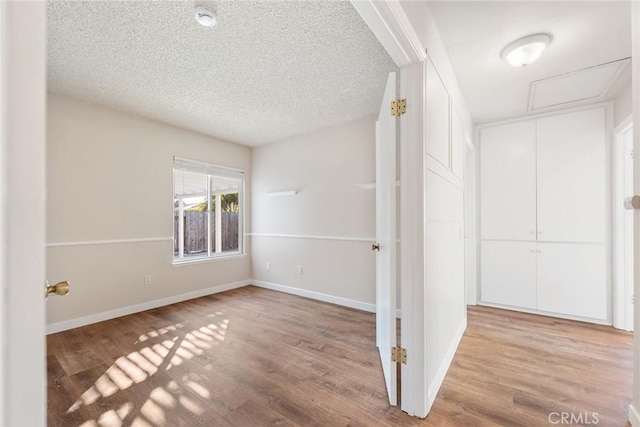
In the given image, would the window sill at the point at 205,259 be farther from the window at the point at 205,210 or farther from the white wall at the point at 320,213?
the white wall at the point at 320,213

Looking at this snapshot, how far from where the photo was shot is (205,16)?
1.62 m

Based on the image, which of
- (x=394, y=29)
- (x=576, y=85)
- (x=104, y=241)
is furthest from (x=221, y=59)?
(x=576, y=85)

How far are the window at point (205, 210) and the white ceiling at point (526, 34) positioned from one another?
338 centimetres

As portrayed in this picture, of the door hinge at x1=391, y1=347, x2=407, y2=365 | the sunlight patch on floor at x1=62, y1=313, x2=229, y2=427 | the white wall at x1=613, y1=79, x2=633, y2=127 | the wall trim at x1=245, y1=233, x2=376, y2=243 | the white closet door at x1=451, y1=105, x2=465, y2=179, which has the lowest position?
the sunlight patch on floor at x1=62, y1=313, x2=229, y2=427

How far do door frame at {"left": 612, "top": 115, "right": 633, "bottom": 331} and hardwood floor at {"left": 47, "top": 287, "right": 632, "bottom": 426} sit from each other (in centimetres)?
20

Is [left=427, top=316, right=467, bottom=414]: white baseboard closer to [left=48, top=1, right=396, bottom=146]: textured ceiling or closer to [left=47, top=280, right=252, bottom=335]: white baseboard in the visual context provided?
[left=48, top=1, right=396, bottom=146]: textured ceiling

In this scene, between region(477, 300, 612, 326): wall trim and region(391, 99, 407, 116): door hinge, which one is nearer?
region(391, 99, 407, 116): door hinge

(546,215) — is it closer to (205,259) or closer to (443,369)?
(443,369)

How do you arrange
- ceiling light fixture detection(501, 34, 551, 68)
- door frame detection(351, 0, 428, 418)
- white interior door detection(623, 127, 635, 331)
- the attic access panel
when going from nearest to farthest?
door frame detection(351, 0, 428, 418) → ceiling light fixture detection(501, 34, 551, 68) → the attic access panel → white interior door detection(623, 127, 635, 331)

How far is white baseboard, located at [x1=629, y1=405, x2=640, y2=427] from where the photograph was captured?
1.31 m

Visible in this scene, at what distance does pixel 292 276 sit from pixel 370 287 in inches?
50.1

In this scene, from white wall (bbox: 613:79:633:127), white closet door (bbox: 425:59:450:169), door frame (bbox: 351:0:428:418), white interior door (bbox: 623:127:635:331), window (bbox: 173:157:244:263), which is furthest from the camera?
window (bbox: 173:157:244:263)

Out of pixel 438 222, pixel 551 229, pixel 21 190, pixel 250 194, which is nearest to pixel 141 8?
pixel 21 190

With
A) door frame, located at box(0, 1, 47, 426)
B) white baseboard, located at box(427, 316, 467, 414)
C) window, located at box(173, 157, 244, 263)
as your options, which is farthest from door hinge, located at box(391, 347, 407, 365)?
window, located at box(173, 157, 244, 263)
